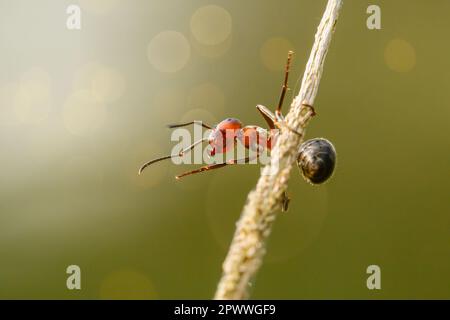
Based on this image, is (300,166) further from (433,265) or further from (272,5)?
(272,5)

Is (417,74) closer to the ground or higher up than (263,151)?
higher up

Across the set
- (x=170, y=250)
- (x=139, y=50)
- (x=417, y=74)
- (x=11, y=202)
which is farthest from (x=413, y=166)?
(x=11, y=202)

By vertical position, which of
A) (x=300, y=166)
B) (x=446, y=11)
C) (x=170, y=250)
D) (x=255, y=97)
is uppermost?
(x=446, y=11)

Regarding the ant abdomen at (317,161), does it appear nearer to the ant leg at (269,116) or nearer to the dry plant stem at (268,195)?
the ant leg at (269,116)

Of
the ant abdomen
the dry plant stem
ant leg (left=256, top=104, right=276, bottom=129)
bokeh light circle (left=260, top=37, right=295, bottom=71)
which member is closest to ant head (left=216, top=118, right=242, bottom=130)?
ant leg (left=256, top=104, right=276, bottom=129)

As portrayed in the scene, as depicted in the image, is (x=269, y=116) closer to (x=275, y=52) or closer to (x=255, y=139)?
(x=255, y=139)

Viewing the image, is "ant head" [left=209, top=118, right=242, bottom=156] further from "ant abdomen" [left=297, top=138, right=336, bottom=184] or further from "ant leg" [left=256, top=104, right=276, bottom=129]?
"ant abdomen" [left=297, top=138, right=336, bottom=184]

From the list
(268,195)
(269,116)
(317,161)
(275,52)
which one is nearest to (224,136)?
(269,116)

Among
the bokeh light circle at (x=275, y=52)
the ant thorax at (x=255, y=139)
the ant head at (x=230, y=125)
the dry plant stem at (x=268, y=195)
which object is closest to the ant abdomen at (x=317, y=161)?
the ant thorax at (x=255, y=139)
